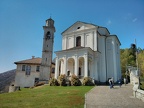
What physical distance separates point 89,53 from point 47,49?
15968 mm

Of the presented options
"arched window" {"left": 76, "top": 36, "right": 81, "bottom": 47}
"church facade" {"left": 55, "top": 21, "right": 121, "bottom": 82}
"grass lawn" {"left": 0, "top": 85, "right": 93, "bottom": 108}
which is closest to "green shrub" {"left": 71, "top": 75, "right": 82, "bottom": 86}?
"church facade" {"left": 55, "top": 21, "right": 121, "bottom": 82}

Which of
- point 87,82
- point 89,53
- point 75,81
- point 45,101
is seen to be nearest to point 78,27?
point 89,53

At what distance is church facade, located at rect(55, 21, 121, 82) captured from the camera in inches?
1105

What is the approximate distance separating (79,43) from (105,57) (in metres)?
6.73

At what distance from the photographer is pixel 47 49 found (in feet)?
130

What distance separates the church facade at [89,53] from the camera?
28066 millimetres

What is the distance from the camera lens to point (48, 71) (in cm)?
3803

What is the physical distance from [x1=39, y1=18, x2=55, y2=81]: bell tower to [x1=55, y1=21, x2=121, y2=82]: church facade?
6738 mm

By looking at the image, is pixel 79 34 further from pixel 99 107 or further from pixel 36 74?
pixel 99 107

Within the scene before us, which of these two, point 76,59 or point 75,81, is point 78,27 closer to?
point 76,59

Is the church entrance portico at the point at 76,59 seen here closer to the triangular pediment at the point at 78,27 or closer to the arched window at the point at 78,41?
the arched window at the point at 78,41

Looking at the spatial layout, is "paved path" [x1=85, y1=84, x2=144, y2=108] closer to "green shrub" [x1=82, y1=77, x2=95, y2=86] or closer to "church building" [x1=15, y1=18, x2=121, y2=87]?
"green shrub" [x1=82, y1=77, x2=95, y2=86]

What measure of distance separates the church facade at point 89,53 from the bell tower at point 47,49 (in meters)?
6.74

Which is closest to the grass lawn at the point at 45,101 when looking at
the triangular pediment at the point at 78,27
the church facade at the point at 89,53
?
the church facade at the point at 89,53
